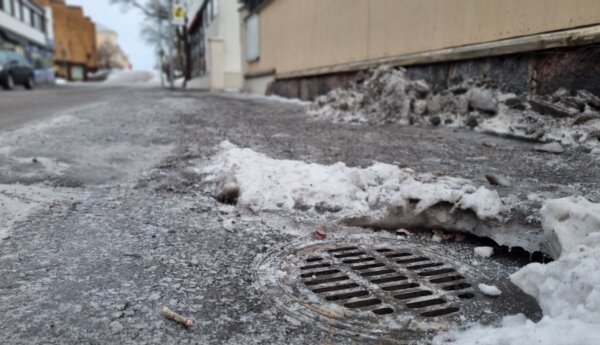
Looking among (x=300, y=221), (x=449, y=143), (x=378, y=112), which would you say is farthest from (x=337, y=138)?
(x=300, y=221)

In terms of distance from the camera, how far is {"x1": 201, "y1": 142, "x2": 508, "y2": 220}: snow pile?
266 centimetres

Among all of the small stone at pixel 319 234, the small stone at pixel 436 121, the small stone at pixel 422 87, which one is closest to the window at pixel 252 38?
the small stone at pixel 422 87

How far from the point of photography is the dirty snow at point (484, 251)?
7.68 feet

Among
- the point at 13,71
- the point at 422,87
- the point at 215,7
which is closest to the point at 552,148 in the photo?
the point at 422,87

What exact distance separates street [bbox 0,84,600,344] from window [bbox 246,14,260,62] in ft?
37.2

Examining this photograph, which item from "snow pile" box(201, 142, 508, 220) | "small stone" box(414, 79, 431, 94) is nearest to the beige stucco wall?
"small stone" box(414, 79, 431, 94)

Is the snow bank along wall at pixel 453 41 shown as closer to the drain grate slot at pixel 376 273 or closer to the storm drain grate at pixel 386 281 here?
the storm drain grate at pixel 386 281

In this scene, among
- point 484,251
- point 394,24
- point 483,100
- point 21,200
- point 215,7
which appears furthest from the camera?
point 215,7

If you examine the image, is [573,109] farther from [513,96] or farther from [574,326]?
[574,326]

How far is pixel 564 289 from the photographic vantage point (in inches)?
64.7

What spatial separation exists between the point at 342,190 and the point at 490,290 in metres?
1.29

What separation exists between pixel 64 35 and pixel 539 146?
6638cm

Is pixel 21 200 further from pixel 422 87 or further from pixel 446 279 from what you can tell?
pixel 422 87

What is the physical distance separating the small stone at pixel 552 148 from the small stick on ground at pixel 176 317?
3872 mm
